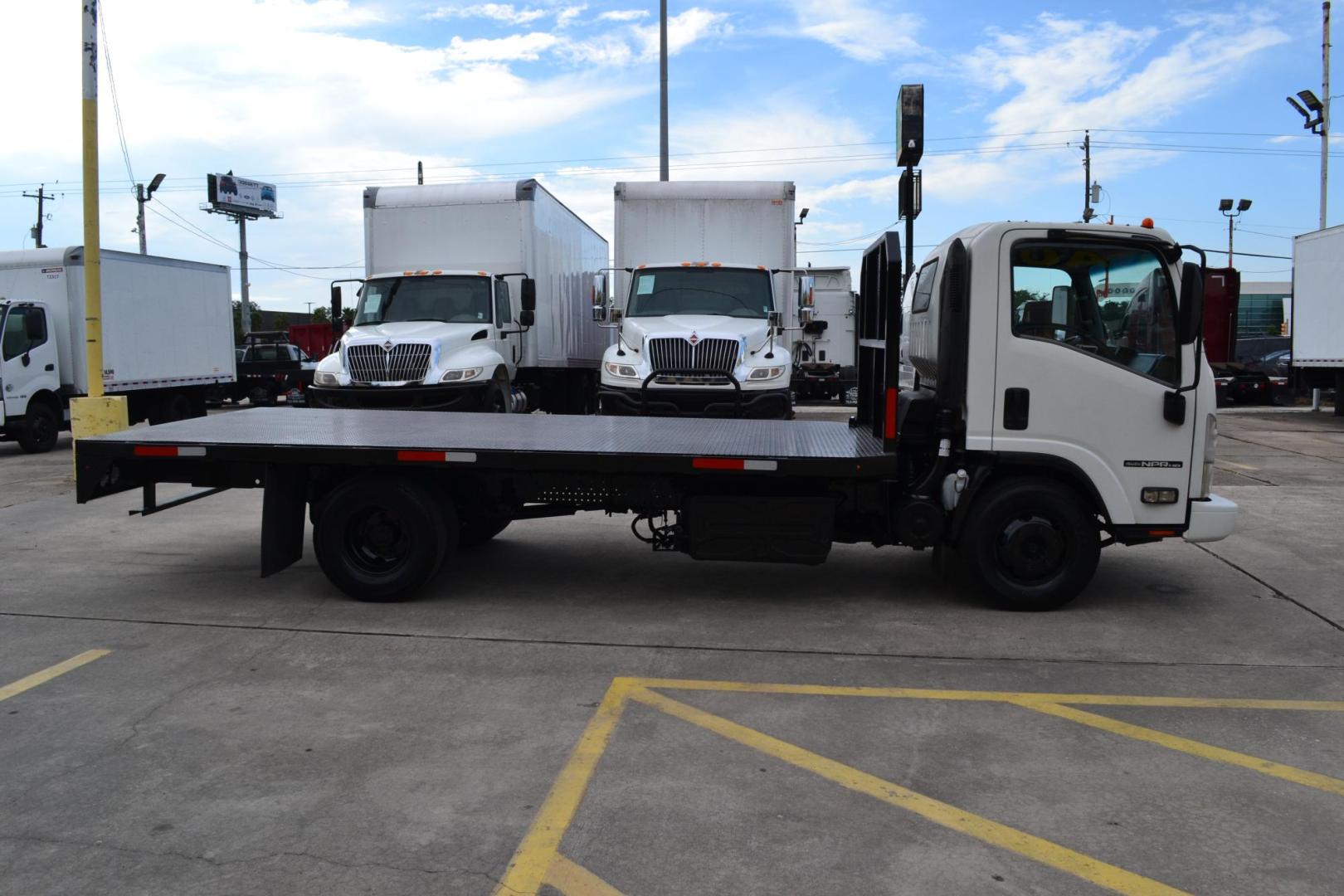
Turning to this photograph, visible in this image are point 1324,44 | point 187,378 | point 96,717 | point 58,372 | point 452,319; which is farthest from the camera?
point 1324,44

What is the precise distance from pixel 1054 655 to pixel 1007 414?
148cm

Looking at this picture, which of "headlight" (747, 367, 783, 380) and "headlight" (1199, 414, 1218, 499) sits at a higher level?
"headlight" (747, 367, 783, 380)

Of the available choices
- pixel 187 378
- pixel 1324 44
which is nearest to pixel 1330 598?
pixel 187 378

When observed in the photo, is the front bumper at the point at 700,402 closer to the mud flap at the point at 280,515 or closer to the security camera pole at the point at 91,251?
the mud flap at the point at 280,515

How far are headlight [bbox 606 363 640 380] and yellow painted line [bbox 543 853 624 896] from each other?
9167 millimetres

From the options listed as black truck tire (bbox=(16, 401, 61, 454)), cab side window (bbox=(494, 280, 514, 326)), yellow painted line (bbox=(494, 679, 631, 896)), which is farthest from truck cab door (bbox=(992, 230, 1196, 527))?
black truck tire (bbox=(16, 401, 61, 454))

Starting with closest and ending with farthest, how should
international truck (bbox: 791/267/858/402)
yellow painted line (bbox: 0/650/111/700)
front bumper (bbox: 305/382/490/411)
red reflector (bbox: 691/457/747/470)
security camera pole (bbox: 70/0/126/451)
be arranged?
→ yellow painted line (bbox: 0/650/111/700)
red reflector (bbox: 691/457/747/470)
security camera pole (bbox: 70/0/126/451)
front bumper (bbox: 305/382/490/411)
international truck (bbox: 791/267/858/402)

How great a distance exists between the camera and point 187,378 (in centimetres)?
2075

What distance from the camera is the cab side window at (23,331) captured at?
16672mm

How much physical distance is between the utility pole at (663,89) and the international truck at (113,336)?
378 inches

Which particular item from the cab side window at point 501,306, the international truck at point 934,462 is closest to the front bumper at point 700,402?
the cab side window at point 501,306

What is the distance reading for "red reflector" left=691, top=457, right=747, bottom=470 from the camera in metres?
6.55

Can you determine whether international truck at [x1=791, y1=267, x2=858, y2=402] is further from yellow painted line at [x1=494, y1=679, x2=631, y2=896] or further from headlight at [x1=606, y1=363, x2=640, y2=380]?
yellow painted line at [x1=494, y1=679, x2=631, y2=896]

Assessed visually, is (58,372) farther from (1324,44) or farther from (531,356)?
(1324,44)
